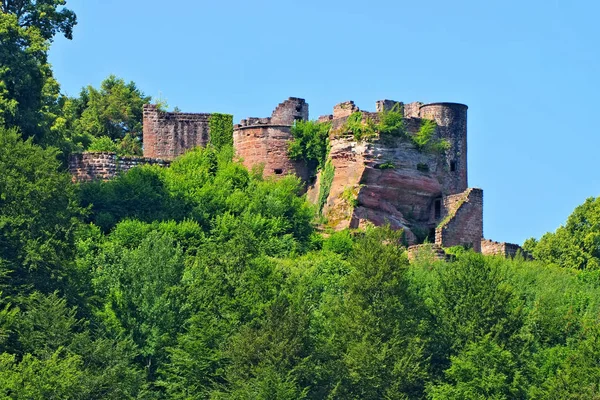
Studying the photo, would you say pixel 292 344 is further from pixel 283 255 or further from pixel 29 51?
pixel 29 51

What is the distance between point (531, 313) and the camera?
59.2 meters

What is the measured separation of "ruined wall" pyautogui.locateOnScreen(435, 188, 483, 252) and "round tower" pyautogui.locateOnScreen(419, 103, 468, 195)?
1.01 m

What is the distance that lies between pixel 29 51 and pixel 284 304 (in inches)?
592

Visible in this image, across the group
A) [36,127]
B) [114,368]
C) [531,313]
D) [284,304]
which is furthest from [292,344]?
[36,127]

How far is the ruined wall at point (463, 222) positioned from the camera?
68688 millimetres

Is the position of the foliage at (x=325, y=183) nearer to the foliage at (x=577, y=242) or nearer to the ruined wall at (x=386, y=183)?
the ruined wall at (x=386, y=183)

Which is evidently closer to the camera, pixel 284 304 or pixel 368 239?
pixel 284 304

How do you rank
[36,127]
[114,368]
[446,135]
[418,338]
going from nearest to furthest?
[114,368] < [418,338] < [36,127] < [446,135]

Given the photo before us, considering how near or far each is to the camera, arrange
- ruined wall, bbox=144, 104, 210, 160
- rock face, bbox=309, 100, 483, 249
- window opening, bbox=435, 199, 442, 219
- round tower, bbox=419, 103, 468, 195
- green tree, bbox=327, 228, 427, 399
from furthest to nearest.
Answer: ruined wall, bbox=144, 104, 210, 160
round tower, bbox=419, 103, 468, 195
window opening, bbox=435, 199, 442, 219
rock face, bbox=309, 100, 483, 249
green tree, bbox=327, 228, 427, 399

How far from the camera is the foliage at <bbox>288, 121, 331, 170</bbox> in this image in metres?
70.1

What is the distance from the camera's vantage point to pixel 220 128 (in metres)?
72.0

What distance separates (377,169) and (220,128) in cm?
666

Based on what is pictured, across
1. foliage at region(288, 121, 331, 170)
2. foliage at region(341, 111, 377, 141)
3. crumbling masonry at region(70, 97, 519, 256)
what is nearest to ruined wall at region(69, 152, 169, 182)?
crumbling masonry at region(70, 97, 519, 256)

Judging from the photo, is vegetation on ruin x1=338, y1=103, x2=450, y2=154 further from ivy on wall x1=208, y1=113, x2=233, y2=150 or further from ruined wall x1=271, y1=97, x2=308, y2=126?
ivy on wall x1=208, y1=113, x2=233, y2=150
